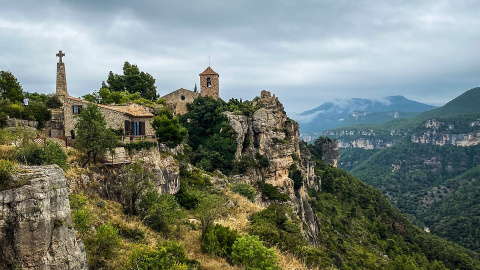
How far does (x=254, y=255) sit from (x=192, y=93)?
42.3 m

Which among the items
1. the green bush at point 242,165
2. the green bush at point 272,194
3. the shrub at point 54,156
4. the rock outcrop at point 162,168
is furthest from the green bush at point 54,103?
the green bush at point 272,194

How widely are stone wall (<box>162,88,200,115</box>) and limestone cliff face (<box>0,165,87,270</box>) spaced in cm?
4483

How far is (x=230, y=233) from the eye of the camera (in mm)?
22828

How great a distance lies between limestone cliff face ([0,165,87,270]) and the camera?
1145 cm

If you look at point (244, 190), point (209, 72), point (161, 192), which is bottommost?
point (244, 190)

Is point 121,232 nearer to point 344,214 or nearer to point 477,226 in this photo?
point 344,214

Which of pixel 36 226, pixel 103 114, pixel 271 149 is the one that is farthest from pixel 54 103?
pixel 271 149

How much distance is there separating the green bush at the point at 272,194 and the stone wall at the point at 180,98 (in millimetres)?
19238

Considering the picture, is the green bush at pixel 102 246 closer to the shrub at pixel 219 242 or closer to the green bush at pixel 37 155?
the green bush at pixel 37 155

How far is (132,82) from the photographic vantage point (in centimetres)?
5350

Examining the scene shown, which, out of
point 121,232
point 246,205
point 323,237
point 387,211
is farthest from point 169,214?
point 387,211

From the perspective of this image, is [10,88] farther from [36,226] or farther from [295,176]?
[295,176]

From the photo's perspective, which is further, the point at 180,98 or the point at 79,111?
the point at 180,98

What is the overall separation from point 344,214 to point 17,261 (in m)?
60.9
